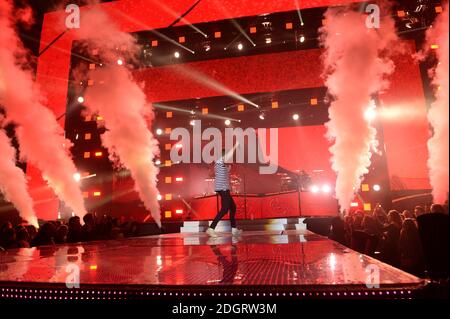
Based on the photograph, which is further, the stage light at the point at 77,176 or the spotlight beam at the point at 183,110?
the stage light at the point at 77,176

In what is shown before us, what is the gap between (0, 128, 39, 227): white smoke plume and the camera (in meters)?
11.3

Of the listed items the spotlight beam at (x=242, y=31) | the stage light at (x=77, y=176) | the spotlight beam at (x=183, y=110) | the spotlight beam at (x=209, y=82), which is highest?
the spotlight beam at (x=242, y=31)

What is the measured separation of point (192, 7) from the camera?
10820 mm

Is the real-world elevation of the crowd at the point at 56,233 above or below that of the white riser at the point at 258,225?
above

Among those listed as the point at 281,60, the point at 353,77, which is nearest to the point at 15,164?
the point at 281,60

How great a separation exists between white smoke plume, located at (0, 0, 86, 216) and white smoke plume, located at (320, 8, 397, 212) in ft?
33.0

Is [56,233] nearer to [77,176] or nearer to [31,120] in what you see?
[31,120]

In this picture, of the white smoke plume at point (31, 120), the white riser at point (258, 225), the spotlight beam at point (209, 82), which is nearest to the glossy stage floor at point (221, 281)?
the white riser at point (258, 225)

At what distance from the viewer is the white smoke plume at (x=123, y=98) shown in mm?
11922

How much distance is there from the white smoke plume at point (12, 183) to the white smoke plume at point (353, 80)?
34.2ft

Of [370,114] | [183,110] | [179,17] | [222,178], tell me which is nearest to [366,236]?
[222,178]

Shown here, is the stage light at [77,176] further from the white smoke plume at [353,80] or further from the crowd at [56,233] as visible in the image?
the white smoke plume at [353,80]

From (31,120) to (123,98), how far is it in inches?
134
